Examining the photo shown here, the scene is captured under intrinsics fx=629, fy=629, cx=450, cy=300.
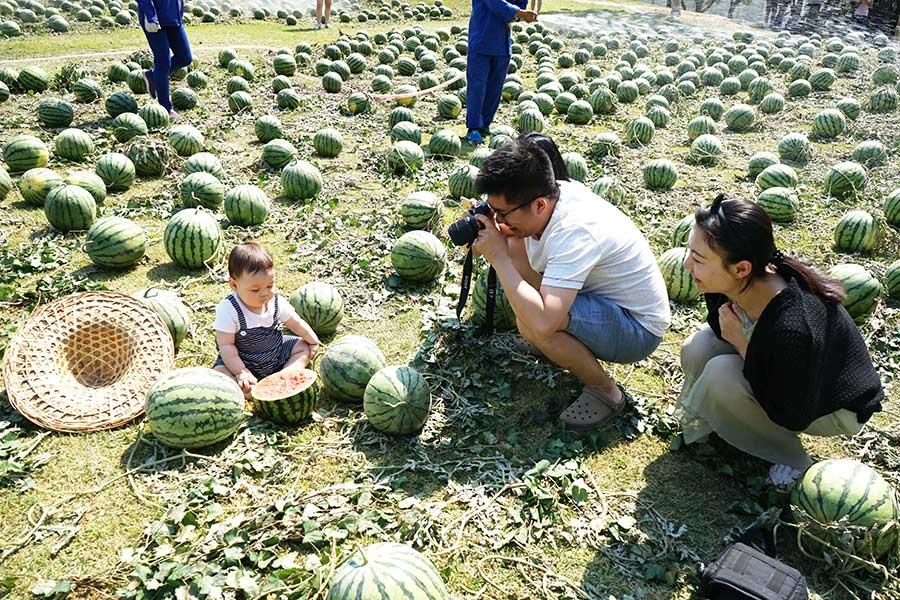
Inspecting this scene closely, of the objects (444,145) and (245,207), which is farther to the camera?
(444,145)

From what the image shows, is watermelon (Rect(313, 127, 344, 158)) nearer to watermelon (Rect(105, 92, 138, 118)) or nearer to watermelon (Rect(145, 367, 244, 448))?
watermelon (Rect(105, 92, 138, 118))

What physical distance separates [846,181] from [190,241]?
25.0ft

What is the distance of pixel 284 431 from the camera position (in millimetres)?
4070

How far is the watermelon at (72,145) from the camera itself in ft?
26.3

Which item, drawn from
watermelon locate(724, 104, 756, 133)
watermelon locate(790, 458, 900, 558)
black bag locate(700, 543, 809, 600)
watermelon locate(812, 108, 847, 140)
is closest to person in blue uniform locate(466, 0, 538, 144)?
watermelon locate(724, 104, 756, 133)

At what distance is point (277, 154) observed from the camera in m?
8.44

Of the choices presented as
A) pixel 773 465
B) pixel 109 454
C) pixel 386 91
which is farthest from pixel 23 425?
pixel 386 91

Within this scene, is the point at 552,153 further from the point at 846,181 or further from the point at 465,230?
the point at 846,181

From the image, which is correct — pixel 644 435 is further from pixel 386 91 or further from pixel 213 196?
pixel 386 91

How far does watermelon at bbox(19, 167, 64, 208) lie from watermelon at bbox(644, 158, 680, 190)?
6.99 metres

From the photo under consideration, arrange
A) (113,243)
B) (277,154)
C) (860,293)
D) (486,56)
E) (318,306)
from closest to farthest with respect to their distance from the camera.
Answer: (318,306)
(860,293)
(113,243)
(277,154)
(486,56)

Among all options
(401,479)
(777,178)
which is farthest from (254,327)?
(777,178)

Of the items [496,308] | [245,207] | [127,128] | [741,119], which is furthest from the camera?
[741,119]

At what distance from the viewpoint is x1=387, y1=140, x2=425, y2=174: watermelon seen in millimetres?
8250
